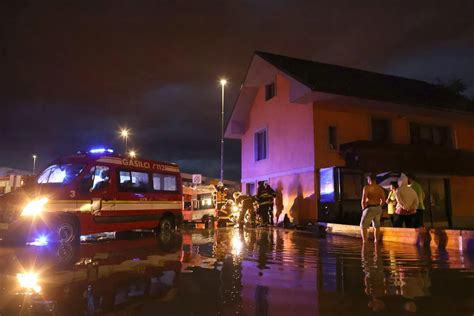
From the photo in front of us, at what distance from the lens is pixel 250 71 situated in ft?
74.4

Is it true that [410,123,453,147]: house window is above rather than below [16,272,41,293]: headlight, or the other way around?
above

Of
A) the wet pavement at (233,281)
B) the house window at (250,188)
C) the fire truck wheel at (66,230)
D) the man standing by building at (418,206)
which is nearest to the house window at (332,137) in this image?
the man standing by building at (418,206)

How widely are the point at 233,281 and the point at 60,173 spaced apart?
22.6 feet

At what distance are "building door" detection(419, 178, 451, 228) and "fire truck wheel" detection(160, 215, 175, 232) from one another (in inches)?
523

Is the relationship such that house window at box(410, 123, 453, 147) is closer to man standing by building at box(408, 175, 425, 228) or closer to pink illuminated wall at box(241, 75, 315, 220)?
pink illuminated wall at box(241, 75, 315, 220)

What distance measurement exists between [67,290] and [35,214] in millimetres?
5091

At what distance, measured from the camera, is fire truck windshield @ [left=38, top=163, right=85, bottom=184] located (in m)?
10.5

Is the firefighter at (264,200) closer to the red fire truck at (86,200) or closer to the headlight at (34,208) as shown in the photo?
the red fire truck at (86,200)

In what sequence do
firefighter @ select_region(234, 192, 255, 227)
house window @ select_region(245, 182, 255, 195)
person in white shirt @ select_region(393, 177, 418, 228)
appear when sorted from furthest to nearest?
house window @ select_region(245, 182, 255, 195) → firefighter @ select_region(234, 192, 255, 227) → person in white shirt @ select_region(393, 177, 418, 228)

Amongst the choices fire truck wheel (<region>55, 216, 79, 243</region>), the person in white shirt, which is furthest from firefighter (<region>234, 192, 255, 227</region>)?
fire truck wheel (<region>55, 216, 79, 243</region>)

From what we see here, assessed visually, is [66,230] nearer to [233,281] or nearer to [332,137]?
[233,281]

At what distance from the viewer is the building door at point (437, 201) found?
66.2 ft

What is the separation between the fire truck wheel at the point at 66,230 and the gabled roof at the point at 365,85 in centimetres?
1077

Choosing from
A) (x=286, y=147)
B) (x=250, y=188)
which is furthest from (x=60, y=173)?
(x=250, y=188)
